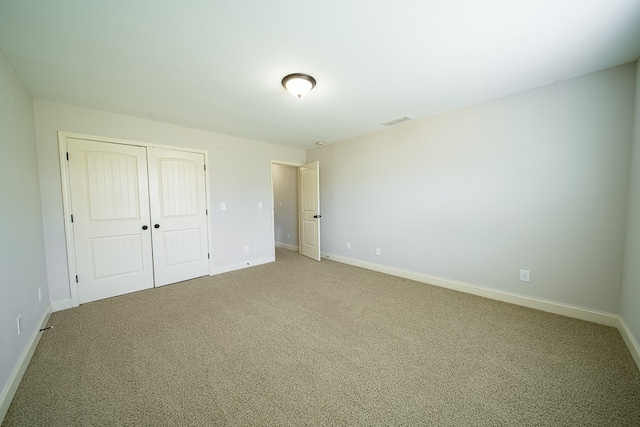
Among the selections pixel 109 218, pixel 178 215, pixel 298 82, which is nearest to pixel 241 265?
pixel 178 215

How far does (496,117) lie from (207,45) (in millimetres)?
3105

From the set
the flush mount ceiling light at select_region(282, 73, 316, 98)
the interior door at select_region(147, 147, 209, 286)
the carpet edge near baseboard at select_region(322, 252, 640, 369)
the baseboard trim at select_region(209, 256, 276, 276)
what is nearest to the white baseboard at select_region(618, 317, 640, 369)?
the carpet edge near baseboard at select_region(322, 252, 640, 369)

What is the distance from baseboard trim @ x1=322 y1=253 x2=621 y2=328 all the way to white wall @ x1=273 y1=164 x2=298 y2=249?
8.64 feet

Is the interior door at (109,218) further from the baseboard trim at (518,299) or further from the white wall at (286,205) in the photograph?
the baseboard trim at (518,299)

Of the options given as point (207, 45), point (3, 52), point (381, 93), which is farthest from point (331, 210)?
point (3, 52)

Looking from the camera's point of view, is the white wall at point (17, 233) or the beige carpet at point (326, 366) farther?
the white wall at point (17, 233)

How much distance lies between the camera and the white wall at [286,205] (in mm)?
5840

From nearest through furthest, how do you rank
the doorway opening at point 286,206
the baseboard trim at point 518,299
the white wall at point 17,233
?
the white wall at point 17,233 → the baseboard trim at point 518,299 → the doorway opening at point 286,206

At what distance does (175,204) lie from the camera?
11.6ft

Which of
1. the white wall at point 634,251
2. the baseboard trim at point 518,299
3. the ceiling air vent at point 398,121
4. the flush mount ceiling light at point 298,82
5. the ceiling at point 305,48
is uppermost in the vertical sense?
the ceiling at point 305,48

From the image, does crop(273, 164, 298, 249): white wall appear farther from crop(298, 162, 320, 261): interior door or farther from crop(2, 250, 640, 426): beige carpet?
crop(2, 250, 640, 426): beige carpet

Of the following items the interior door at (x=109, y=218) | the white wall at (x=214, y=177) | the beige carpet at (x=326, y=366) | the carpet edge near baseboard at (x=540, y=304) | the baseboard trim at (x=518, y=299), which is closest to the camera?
the beige carpet at (x=326, y=366)

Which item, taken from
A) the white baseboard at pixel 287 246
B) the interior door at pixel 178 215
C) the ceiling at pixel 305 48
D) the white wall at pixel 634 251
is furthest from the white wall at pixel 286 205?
the white wall at pixel 634 251

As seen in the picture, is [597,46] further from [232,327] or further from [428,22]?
[232,327]
